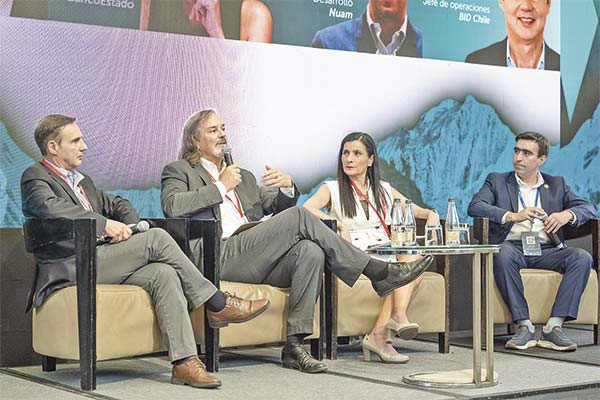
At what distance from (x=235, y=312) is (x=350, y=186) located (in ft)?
4.04

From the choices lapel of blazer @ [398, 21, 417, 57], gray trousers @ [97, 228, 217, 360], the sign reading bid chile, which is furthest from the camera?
lapel of blazer @ [398, 21, 417, 57]

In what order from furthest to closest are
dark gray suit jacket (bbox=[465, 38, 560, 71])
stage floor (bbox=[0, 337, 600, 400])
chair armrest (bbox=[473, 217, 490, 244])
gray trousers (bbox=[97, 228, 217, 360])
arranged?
dark gray suit jacket (bbox=[465, 38, 560, 71])
chair armrest (bbox=[473, 217, 490, 244])
gray trousers (bbox=[97, 228, 217, 360])
stage floor (bbox=[0, 337, 600, 400])

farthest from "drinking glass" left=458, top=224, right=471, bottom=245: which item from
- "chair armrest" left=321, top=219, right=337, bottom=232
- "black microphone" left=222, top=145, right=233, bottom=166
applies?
"black microphone" left=222, top=145, right=233, bottom=166

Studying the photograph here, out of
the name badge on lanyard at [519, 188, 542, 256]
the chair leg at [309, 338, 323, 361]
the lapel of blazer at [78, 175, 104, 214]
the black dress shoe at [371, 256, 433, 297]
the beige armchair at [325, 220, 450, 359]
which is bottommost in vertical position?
the chair leg at [309, 338, 323, 361]

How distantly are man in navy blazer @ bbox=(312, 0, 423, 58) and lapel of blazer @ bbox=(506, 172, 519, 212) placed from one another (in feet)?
3.24

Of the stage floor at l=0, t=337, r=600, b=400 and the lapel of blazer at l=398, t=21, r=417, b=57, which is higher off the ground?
the lapel of blazer at l=398, t=21, r=417, b=57

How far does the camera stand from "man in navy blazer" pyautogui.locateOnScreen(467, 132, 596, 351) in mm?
5773

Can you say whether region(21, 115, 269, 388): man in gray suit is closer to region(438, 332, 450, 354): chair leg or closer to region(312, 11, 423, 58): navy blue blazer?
region(438, 332, 450, 354): chair leg

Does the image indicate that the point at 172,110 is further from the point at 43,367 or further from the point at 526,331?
the point at 526,331

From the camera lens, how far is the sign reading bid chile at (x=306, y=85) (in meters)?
5.30

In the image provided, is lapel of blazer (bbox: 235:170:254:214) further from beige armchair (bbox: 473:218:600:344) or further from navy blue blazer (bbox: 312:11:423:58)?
beige armchair (bbox: 473:218:600:344)

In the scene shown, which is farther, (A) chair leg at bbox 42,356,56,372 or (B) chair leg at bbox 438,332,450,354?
(B) chair leg at bbox 438,332,450,354

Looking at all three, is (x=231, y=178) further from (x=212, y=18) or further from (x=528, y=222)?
(x=528, y=222)

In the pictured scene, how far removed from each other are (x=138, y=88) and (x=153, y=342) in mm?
1545
